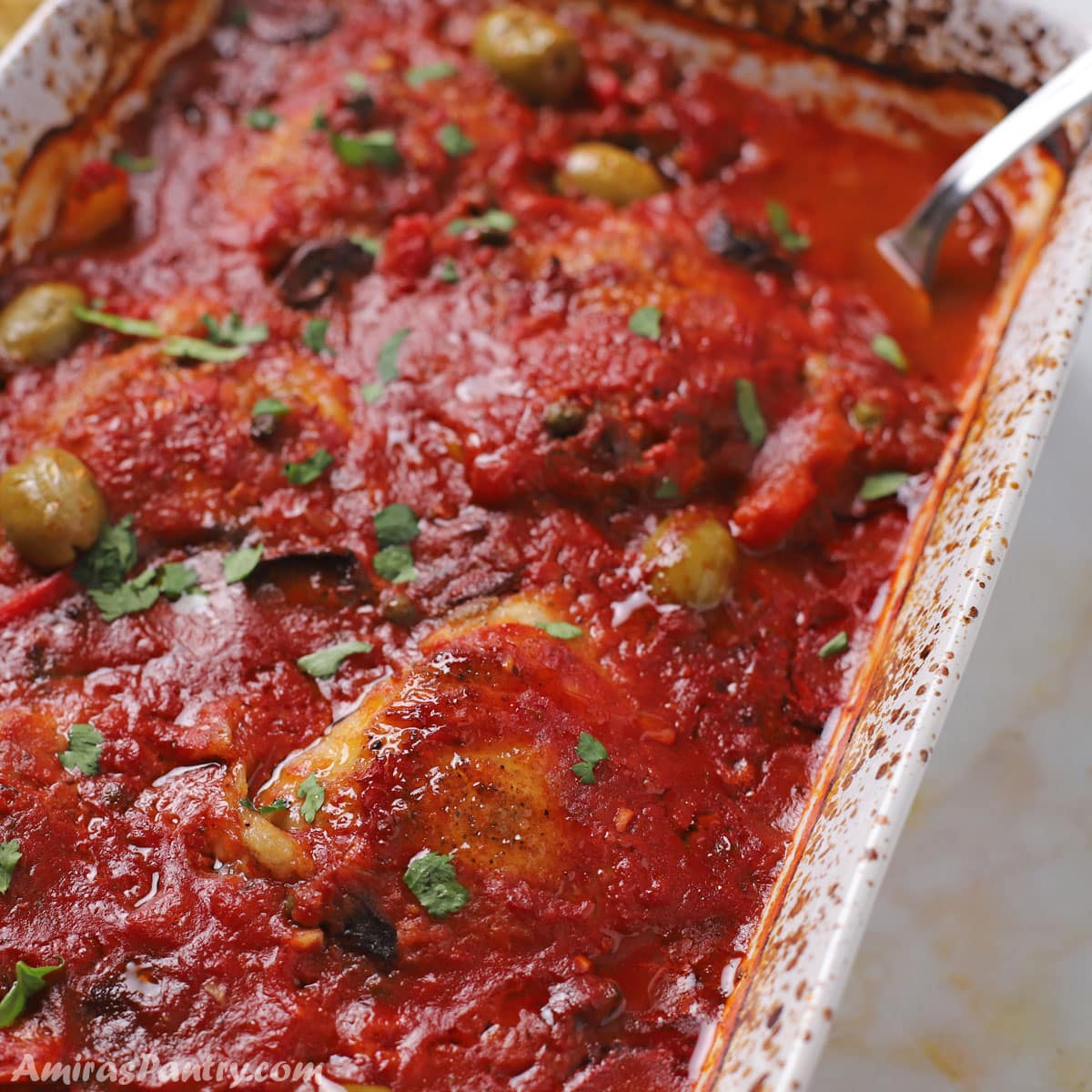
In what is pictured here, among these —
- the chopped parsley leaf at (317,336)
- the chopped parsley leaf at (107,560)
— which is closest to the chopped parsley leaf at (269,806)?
the chopped parsley leaf at (107,560)

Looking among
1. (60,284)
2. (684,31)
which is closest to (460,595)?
(60,284)

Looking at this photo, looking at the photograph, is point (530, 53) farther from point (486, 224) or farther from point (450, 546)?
point (450, 546)

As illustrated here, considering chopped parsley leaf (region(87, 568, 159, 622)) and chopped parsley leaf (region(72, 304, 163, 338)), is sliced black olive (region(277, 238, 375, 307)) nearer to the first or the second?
chopped parsley leaf (region(72, 304, 163, 338))

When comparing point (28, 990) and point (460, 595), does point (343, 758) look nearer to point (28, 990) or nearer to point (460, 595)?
point (460, 595)

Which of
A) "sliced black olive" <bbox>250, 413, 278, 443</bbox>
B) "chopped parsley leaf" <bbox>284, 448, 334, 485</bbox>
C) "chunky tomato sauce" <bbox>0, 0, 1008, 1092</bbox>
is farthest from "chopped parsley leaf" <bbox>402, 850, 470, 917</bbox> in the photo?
"sliced black olive" <bbox>250, 413, 278, 443</bbox>

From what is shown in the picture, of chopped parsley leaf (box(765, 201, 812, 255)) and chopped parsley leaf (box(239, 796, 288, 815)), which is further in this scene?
chopped parsley leaf (box(765, 201, 812, 255))

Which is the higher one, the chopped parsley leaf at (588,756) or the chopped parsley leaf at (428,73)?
the chopped parsley leaf at (428,73)

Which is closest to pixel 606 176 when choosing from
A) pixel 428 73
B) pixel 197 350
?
pixel 428 73

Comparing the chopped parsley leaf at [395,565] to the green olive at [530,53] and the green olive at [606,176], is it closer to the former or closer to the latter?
the green olive at [606,176]
